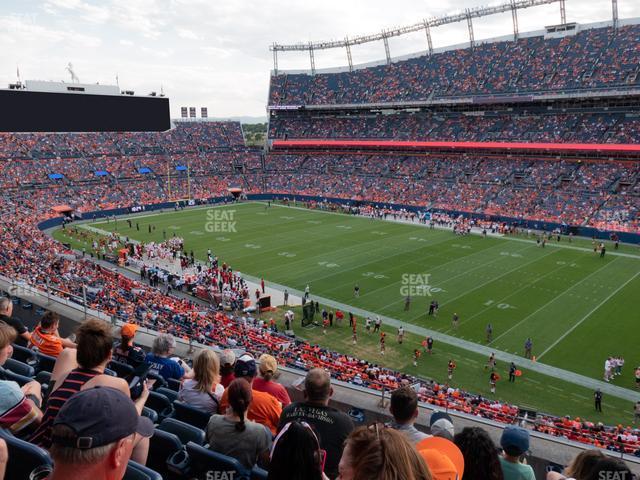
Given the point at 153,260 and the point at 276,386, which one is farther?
the point at 153,260

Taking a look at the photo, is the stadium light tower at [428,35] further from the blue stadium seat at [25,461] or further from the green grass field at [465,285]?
the blue stadium seat at [25,461]

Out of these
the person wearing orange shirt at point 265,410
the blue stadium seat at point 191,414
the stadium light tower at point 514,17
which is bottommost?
the blue stadium seat at point 191,414

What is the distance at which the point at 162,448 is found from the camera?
4289mm

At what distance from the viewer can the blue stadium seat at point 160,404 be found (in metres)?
5.43

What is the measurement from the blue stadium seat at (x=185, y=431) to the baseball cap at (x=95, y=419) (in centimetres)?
253

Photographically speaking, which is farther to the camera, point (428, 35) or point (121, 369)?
point (428, 35)

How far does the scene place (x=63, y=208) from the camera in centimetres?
4903

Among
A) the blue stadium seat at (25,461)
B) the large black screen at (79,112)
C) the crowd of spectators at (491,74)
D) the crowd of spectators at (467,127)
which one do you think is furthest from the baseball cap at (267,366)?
the large black screen at (79,112)

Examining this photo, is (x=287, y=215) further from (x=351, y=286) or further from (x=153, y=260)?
(x=351, y=286)

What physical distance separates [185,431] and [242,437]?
802 millimetres

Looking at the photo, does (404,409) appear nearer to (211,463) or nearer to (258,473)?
(258,473)

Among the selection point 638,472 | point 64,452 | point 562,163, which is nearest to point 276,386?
point 64,452

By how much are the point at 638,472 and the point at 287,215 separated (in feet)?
159

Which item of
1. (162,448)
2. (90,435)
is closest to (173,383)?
(162,448)
